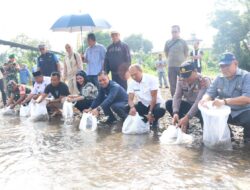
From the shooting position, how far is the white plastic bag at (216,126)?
442cm

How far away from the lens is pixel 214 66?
34.5m

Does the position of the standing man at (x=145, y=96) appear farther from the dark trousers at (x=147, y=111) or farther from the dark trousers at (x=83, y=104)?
the dark trousers at (x=83, y=104)

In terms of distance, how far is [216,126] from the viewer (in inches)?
175

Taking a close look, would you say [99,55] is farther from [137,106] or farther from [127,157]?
[127,157]

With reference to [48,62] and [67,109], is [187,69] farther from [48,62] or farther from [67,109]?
[48,62]

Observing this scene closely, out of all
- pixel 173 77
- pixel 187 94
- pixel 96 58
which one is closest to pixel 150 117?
pixel 187 94

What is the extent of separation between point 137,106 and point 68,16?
3610 millimetres

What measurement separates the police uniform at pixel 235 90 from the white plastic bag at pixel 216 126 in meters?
0.23

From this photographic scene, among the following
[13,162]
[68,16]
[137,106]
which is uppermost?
[68,16]

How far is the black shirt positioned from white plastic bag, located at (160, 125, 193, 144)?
335 cm

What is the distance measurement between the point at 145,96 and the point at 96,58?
7.84 ft

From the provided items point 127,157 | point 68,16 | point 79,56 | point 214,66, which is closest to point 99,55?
point 79,56

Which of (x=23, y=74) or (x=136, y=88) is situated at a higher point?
(x=23, y=74)

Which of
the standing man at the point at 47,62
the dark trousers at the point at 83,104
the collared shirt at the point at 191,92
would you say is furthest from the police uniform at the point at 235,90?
the standing man at the point at 47,62
